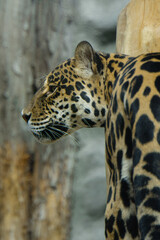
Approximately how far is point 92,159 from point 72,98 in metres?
3.41

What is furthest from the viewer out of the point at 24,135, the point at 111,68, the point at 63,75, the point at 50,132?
the point at 24,135

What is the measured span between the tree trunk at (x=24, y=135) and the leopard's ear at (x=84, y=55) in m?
2.13

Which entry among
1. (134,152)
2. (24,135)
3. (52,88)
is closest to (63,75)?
(52,88)

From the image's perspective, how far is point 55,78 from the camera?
3535 mm

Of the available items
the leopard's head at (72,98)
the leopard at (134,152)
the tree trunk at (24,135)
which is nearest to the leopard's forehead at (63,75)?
the leopard's head at (72,98)

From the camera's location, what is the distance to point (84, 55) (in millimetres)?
3473

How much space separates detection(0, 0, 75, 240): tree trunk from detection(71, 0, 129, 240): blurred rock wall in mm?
707

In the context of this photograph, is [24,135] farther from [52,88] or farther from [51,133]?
[52,88]

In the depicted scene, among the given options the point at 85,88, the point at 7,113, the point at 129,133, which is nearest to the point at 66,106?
the point at 85,88

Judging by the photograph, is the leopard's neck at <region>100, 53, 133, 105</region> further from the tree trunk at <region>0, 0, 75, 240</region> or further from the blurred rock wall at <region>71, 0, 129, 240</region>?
the blurred rock wall at <region>71, 0, 129, 240</region>

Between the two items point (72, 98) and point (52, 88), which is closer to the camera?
point (72, 98)

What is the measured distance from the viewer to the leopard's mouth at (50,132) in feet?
11.6

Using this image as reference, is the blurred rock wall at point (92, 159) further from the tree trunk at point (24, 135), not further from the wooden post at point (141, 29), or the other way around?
the wooden post at point (141, 29)

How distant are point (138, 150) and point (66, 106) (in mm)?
1386
